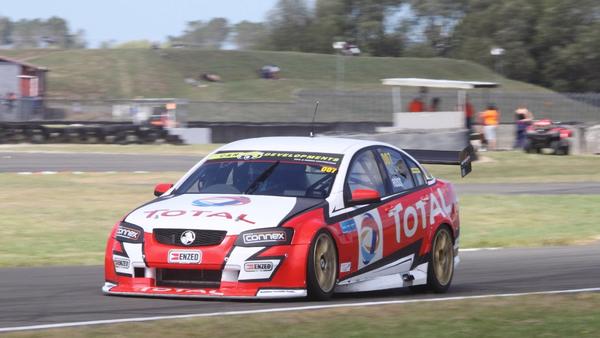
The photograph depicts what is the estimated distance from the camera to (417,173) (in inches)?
398

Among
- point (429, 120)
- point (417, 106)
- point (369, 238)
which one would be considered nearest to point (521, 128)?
point (417, 106)

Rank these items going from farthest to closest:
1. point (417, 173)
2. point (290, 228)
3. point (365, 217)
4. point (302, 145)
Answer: point (417, 173) → point (302, 145) → point (365, 217) → point (290, 228)

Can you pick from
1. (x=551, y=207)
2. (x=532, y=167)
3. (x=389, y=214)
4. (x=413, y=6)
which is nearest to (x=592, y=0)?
(x=413, y=6)

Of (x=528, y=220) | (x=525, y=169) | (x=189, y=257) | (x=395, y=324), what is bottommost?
(x=528, y=220)

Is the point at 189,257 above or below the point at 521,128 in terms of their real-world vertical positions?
below

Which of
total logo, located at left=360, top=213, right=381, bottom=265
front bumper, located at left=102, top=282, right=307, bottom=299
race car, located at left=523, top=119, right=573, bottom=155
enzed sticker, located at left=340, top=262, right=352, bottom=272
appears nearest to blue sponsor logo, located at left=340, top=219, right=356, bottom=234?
total logo, located at left=360, top=213, right=381, bottom=265

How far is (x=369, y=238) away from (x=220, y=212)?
133cm

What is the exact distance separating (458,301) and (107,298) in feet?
8.47

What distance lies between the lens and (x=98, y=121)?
4256 cm

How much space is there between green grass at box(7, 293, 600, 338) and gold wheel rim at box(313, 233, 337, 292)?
0.50m

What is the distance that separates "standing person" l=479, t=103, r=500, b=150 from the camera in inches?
1389

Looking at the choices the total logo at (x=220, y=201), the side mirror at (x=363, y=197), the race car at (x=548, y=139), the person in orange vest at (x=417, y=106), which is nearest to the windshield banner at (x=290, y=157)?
the side mirror at (x=363, y=197)

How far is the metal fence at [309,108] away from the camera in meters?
42.3

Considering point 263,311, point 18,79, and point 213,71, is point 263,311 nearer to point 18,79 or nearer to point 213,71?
point 18,79
